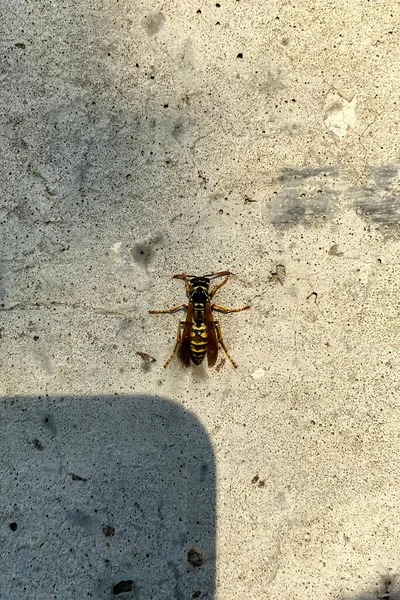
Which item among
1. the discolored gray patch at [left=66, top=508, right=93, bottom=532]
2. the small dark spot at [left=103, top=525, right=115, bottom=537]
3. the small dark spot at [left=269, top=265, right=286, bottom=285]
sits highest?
the small dark spot at [left=269, top=265, right=286, bottom=285]

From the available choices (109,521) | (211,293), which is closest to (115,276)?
(211,293)

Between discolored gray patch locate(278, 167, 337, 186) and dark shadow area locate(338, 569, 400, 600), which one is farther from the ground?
discolored gray patch locate(278, 167, 337, 186)

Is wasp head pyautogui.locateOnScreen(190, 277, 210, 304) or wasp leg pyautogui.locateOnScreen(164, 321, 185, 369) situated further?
wasp leg pyautogui.locateOnScreen(164, 321, 185, 369)

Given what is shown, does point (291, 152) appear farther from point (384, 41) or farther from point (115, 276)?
point (115, 276)

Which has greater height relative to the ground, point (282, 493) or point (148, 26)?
point (148, 26)

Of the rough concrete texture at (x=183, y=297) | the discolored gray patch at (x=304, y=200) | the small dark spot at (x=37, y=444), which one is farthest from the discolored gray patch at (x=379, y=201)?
the small dark spot at (x=37, y=444)

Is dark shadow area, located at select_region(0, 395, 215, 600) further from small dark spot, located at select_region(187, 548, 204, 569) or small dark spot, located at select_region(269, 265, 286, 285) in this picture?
small dark spot, located at select_region(269, 265, 286, 285)

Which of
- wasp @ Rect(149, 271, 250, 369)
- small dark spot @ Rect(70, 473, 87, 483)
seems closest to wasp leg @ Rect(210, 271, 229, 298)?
wasp @ Rect(149, 271, 250, 369)
